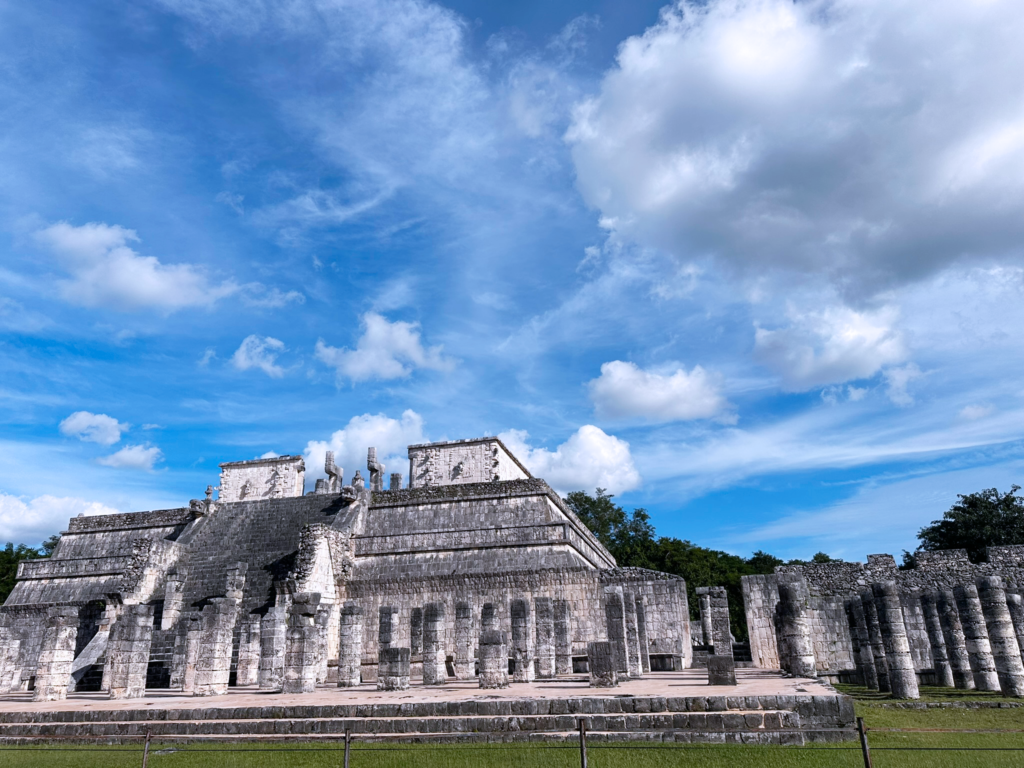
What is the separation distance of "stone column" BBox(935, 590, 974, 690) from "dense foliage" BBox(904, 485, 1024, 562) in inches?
1141

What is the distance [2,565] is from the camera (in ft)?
157

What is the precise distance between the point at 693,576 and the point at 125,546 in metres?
34.8

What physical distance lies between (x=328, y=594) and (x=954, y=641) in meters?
18.7

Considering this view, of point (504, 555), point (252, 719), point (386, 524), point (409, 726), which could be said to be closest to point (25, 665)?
point (386, 524)

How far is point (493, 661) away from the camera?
15.0 meters

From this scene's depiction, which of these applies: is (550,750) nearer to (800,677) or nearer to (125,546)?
(800,677)

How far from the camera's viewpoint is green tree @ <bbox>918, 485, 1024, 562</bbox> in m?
42.3

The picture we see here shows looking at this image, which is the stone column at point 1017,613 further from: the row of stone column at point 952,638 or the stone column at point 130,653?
the stone column at point 130,653

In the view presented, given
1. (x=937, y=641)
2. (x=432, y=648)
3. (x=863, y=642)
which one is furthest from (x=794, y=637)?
(x=432, y=648)

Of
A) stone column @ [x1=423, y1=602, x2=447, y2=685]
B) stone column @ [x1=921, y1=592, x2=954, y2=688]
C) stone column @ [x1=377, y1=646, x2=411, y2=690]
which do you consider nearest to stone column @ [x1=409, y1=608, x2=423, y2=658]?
stone column @ [x1=423, y1=602, x2=447, y2=685]

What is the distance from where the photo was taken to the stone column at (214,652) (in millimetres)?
16562

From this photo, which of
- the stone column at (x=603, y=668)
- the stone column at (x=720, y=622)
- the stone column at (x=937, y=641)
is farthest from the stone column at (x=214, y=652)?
the stone column at (x=937, y=641)

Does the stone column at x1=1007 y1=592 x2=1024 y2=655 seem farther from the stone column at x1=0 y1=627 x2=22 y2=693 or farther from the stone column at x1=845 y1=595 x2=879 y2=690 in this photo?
the stone column at x1=0 y1=627 x2=22 y2=693

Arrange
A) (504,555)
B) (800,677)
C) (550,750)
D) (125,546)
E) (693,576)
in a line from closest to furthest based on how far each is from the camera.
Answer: (550,750), (800,677), (504,555), (125,546), (693,576)
